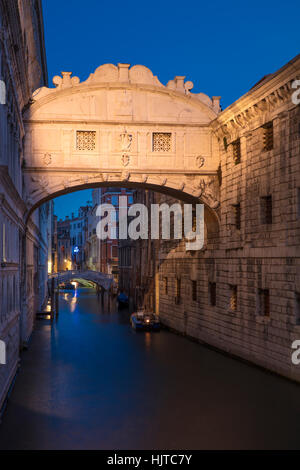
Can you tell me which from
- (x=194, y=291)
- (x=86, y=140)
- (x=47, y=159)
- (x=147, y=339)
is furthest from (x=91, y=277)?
(x=47, y=159)

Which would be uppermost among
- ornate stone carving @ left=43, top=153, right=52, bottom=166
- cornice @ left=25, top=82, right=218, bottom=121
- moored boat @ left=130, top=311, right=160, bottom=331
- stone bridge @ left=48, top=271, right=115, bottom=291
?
cornice @ left=25, top=82, right=218, bottom=121

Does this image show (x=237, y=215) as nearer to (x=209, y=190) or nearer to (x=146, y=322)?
(x=209, y=190)

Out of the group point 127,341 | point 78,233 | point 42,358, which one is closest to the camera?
point 42,358

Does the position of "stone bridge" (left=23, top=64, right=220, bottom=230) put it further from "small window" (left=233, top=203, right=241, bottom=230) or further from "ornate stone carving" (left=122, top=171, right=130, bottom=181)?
"small window" (left=233, top=203, right=241, bottom=230)

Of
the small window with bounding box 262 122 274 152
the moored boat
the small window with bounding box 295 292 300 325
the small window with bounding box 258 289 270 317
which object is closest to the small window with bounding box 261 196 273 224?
the small window with bounding box 262 122 274 152

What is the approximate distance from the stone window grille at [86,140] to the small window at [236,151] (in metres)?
5.49

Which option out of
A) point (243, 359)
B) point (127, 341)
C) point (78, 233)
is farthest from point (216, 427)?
point (78, 233)

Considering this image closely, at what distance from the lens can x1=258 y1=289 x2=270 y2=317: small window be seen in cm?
1792

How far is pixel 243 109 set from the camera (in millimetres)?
19094

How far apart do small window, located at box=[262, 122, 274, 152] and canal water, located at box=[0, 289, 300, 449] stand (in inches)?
293

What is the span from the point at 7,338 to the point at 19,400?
79.3 inches

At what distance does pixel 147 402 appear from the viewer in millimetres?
14602

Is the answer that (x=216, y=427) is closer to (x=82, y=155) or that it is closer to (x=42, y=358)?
(x=42, y=358)

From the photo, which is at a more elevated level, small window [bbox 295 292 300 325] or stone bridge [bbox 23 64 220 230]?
stone bridge [bbox 23 64 220 230]
